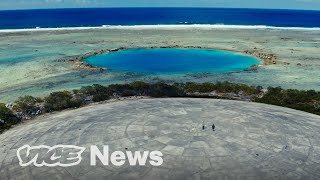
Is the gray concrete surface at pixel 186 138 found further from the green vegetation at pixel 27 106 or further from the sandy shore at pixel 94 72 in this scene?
the sandy shore at pixel 94 72

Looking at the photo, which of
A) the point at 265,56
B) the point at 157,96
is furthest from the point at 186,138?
the point at 265,56

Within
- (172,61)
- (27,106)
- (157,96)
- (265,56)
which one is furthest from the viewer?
(265,56)

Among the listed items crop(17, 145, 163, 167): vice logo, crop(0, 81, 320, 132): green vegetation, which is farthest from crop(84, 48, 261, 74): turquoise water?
crop(17, 145, 163, 167): vice logo

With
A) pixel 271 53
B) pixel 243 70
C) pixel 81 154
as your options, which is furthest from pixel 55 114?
pixel 271 53

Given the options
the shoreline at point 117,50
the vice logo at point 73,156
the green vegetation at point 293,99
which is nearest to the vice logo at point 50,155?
the vice logo at point 73,156

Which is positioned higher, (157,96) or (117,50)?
(117,50)

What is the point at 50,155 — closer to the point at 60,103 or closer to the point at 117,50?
the point at 60,103

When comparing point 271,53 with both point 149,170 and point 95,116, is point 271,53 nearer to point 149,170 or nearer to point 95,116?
point 95,116
